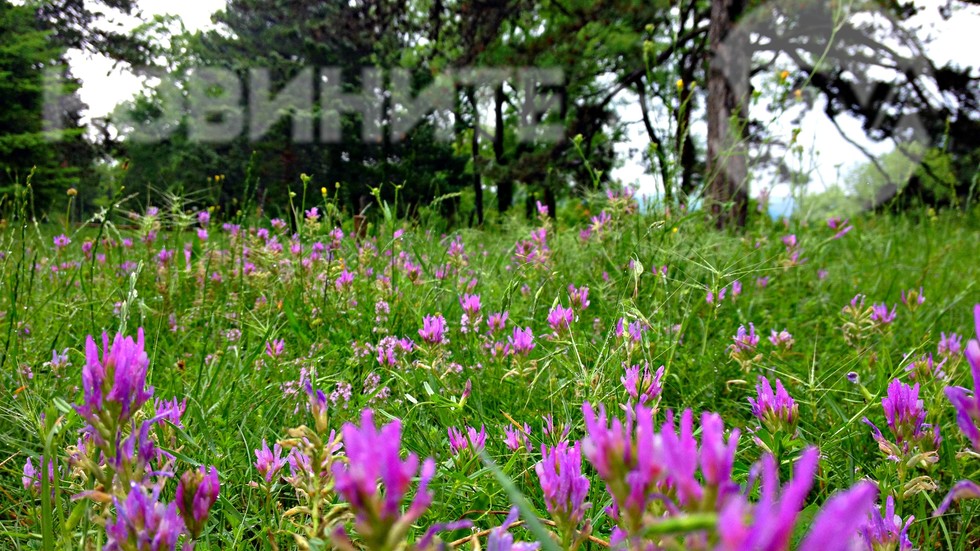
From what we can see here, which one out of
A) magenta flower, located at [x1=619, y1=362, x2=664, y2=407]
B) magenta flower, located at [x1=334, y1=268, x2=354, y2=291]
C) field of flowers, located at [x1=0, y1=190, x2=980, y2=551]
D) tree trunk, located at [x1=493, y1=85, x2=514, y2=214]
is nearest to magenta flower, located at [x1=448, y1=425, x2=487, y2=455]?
field of flowers, located at [x1=0, y1=190, x2=980, y2=551]

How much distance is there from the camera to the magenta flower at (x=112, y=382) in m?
0.64

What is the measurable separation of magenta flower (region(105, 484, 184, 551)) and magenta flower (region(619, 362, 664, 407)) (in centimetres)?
80

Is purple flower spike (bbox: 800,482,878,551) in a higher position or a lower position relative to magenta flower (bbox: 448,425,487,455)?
higher

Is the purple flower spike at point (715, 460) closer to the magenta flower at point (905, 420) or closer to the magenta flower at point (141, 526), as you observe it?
the magenta flower at point (141, 526)

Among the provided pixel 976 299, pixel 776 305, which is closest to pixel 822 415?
pixel 776 305

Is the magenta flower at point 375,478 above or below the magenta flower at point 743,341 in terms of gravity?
above

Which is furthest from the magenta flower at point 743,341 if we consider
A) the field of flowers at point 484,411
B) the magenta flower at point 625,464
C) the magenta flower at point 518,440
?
the magenta flower at point 625,464

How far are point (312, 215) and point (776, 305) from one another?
2562mm

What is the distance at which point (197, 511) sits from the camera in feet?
2.35

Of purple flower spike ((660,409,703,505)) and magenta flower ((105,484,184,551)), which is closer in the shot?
purple flower spike ((660,409,703,505))

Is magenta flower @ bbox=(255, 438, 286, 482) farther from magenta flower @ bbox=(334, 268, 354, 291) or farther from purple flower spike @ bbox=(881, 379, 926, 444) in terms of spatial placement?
magenta flower @ bbox=(334, 268, 354, 291)

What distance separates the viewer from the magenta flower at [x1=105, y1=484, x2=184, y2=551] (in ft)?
2.01

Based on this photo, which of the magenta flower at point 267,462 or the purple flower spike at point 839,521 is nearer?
the purple flower spike at point 839,521

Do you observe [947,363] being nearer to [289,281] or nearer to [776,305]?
[776,305]
